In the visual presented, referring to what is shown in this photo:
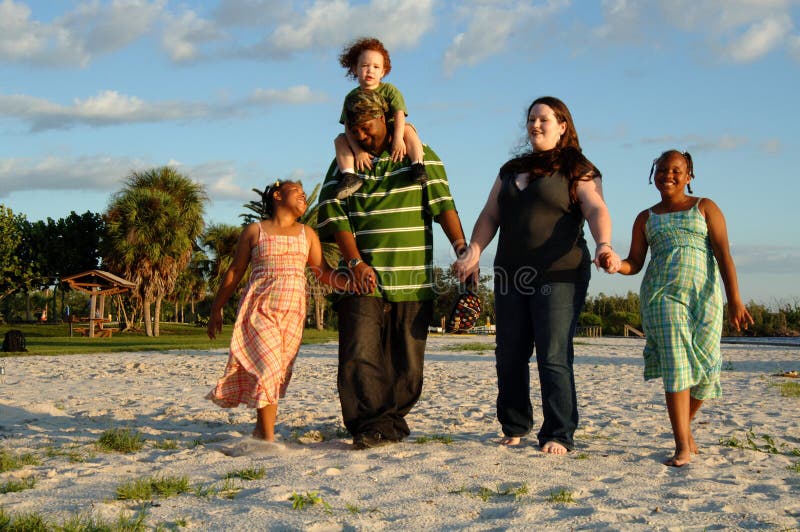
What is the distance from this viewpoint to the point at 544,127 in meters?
4.66

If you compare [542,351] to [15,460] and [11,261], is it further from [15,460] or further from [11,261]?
[11,261]

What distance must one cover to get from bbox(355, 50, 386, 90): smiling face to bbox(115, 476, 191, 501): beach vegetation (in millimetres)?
2613

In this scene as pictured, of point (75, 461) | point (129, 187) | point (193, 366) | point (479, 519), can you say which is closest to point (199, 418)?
point (75, 461)

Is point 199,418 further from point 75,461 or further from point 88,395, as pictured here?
point 88,395

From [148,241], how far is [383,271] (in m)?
32.3

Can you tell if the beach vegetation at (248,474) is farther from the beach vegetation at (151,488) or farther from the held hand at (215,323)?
the held hand at (215,323)

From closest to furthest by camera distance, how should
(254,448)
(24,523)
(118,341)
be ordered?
(24,523), (254,448), (118,341)

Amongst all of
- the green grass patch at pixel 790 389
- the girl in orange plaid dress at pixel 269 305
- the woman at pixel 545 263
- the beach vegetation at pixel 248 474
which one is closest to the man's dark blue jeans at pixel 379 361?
the girl in orange plaid dress at pixel 269 305

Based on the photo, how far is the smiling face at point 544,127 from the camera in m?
4.64

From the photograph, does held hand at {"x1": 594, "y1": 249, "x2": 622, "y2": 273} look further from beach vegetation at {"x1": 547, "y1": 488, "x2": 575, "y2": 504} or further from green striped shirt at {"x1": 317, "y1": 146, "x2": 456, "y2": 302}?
beach vegetation at {"x1": 547, "y1": 488, "x2": 575, "y2": 504}

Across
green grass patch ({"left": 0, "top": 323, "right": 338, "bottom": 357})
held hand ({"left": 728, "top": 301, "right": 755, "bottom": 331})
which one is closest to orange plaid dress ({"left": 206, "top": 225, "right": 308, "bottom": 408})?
held hand ({"left": 728, "top": 301, "right": 755, "bottom": 331})

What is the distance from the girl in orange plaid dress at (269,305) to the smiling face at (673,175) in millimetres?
2004

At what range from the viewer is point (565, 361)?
4.53 meters

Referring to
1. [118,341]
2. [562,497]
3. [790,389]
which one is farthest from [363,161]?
[118,341]
